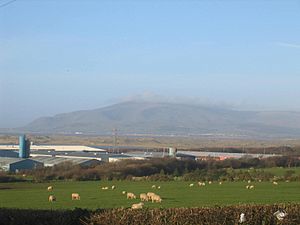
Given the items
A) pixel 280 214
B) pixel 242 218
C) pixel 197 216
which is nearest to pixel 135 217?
pixel 197 216

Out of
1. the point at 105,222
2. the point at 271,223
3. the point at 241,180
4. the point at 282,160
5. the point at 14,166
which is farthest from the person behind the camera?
the point at 282,160

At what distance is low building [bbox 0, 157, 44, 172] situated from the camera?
7750 centimetres

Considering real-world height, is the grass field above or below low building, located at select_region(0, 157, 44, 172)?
above

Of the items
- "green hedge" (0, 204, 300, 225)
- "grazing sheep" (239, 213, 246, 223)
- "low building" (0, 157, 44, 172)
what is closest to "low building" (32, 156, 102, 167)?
"low building" (0, 157, 44, 172)

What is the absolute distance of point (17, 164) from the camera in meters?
79.7

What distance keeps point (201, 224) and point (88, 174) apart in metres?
57.1

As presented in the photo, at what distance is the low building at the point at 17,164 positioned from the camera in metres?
77.5

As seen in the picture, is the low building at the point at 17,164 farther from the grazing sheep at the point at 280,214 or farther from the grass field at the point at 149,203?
the grazing sheep at the point at 280,214

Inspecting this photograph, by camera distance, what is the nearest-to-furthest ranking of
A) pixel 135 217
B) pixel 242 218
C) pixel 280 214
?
pixel 135 217 < pixel 242 218 < pixel 280 214

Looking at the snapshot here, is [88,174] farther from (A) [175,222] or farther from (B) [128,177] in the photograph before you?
(A) [175,222]

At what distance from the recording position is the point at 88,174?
235ft

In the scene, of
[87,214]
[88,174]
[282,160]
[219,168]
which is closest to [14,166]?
[88,174]

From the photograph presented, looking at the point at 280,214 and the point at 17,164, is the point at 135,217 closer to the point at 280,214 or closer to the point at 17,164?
the point at 280,214

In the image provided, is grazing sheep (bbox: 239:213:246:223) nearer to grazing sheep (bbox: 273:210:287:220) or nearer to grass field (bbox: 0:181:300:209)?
grazing sheep (bbox: 273:210:287:220)
